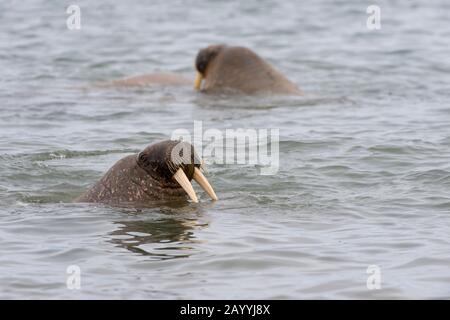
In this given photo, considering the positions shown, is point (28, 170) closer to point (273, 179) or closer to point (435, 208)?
point (273, 179)

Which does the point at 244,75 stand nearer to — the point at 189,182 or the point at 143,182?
the point at 143,182

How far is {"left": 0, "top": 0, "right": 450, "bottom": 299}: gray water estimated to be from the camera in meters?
7.23

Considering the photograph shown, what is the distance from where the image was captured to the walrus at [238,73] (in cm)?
1538

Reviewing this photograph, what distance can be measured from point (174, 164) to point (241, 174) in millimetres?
1838

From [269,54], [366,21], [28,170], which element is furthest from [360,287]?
[366,21]

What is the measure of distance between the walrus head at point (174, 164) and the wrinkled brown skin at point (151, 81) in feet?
23.9

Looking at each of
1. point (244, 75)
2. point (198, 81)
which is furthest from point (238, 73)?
point (198, 81)

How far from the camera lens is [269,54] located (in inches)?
812

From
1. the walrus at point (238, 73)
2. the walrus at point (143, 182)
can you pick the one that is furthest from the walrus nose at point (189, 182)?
the walrus at point (238, 73)

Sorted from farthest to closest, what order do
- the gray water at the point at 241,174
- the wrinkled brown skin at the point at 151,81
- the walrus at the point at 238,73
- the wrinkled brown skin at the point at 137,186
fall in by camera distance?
1. the wrinkled brown skin at the point at 151,81
2. the walrus at the point at 238,73
3. the wrinkled brown skin at the point at 137,186
4. the gray water at the point at 241,174

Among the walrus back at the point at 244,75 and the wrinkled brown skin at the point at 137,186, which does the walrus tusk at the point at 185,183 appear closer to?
the wrinkled brown skin at the point at 137,186

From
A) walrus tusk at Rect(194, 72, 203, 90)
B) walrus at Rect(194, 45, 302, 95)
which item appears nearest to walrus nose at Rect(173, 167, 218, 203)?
walrus at Rect(194, 45, 302, 95)

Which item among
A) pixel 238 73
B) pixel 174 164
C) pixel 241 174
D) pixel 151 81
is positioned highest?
pixel 238 73

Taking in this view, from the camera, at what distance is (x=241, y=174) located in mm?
10555
